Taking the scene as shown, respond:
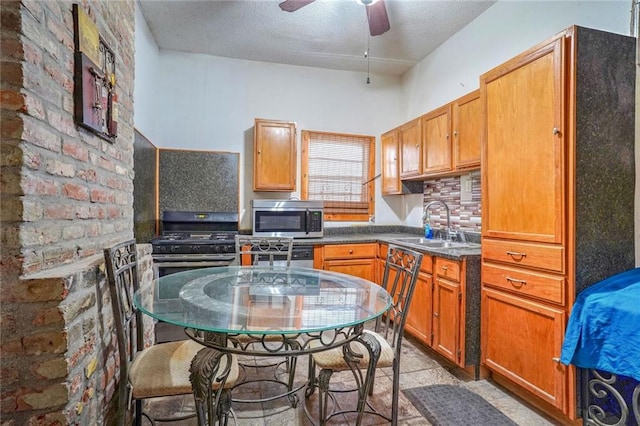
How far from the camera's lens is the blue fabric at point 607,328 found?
1443 millimetres

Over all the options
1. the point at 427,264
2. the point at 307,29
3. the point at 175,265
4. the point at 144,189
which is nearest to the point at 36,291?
the point at 175,265

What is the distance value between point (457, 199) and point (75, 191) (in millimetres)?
2951

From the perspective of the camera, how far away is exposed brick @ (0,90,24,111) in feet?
3.16

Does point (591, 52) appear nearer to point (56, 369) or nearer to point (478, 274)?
point (478, 274)

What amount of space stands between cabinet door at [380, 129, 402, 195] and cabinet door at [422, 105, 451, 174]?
1.71 feet

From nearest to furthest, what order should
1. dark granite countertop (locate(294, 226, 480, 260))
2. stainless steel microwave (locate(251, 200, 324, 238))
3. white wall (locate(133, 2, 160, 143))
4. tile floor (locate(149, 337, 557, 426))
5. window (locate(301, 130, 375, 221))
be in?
tile floor (locate(149, 337, 557, 426)), dark granite countertop (locate(294, 226, 480, 260)), white wall (locate(133, 2, 160, 143)), stainless steel microwave (locate(251, 200, 324, 238)), window (locate(301, 130, 375, 221))

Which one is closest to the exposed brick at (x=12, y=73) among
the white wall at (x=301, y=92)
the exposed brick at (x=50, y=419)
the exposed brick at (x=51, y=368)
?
the exposed brick at (x=51, y=368)

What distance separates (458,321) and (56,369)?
2.18 meters

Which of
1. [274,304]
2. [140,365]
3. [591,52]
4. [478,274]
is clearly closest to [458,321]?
[478,274]

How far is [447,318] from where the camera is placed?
7.84 ft

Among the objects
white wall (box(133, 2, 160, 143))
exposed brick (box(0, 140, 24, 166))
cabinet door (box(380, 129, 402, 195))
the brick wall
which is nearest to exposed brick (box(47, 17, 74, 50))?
the brick wall

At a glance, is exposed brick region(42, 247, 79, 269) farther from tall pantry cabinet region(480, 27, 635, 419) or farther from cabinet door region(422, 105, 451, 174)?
cabinet door region(422, 105, 451, 174)

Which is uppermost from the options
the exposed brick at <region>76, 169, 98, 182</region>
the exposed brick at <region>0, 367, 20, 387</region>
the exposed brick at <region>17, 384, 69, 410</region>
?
the exposed brick at <region>76, 169, 98, 182</region>

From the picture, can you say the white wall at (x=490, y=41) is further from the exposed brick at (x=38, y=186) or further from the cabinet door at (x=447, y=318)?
the exposed brick at (x=38, y=186)
